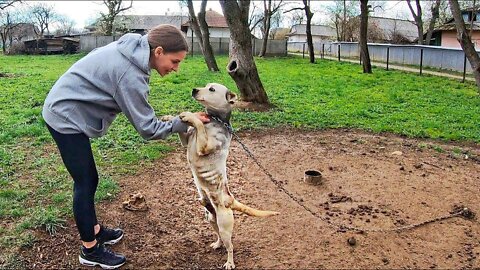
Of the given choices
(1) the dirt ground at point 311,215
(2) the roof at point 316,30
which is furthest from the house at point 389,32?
(1) the dirt ground at point 311,215

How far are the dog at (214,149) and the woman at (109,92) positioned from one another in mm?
101

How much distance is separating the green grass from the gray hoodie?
1315 millimetres

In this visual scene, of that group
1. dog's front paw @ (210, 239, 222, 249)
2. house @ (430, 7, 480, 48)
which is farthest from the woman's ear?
house @ (430, 7, 480, 48)

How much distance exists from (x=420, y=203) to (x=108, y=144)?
4244mm

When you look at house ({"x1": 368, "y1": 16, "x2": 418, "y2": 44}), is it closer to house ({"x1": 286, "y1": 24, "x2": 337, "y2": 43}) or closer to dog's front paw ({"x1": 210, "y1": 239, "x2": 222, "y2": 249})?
house ({"x1": 286, "y1": 24, "x2": 337, "y2": 43})

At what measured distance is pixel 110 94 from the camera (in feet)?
9.85

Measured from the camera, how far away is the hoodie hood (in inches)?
117

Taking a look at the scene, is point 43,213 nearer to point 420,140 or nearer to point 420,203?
point 420,203

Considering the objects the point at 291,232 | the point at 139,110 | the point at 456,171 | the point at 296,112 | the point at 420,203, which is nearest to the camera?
Answer: the point at 139,110

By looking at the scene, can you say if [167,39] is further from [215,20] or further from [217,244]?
[215,20]

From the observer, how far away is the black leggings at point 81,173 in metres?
3.06

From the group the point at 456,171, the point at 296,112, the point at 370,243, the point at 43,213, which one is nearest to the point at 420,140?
the point at 456,171

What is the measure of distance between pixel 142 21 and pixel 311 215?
173 ft

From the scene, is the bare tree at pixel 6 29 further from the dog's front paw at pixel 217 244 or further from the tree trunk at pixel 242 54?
the dog's front paw at pixel 217 244
